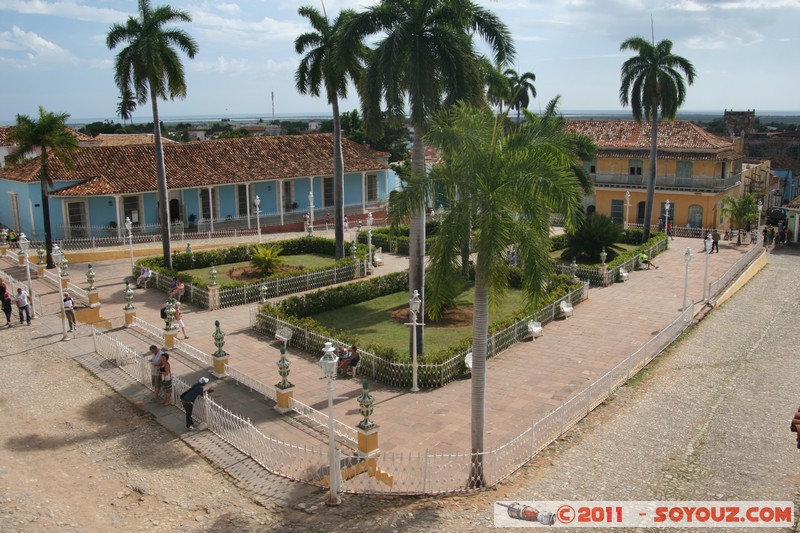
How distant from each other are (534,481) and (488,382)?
4792 millimetres

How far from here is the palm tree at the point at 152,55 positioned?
79.2 ft

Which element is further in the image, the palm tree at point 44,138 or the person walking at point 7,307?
the palm tree at point 44,138

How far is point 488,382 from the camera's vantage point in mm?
15562

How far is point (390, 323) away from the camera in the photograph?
20328 millimetres

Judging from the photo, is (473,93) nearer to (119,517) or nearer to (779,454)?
(779,454)

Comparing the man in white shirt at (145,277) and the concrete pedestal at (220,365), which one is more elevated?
the man in white shirt at (145,277)

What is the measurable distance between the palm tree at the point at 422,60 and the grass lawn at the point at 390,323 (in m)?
3.97

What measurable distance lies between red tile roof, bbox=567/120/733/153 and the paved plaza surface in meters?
15.4

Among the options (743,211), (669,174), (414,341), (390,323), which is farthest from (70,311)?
(669,174)

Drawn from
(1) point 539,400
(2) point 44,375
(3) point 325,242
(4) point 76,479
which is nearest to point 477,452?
(1) point 539,400

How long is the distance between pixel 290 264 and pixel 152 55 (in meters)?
9.48

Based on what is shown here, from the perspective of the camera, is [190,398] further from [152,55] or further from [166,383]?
[152,55]

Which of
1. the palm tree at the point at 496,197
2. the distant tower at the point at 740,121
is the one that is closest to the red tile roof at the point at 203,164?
the palm tree at the point at 496,197

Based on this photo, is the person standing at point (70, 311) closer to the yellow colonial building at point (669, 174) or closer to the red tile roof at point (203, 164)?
the red tile roof at point (203, 164)
